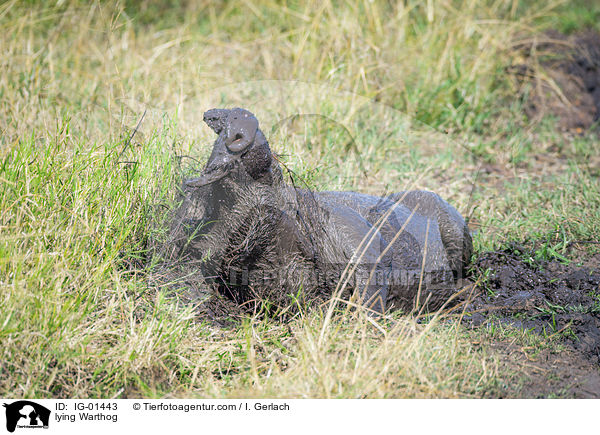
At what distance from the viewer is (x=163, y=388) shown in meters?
2.68

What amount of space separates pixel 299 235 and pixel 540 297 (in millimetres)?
1661

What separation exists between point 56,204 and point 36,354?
81cm

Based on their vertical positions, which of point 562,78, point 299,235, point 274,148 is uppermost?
point 274,148

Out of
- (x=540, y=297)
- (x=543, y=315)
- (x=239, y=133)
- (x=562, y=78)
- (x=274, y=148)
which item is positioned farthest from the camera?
(x=562, y=78)

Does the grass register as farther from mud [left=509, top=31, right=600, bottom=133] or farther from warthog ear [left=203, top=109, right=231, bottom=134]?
warthog ear [left=203, top=109, right=231, bottom=134]

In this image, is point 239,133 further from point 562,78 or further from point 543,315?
point 562,78

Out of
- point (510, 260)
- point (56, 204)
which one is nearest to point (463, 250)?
point (510, 260)

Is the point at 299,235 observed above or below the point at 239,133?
below
